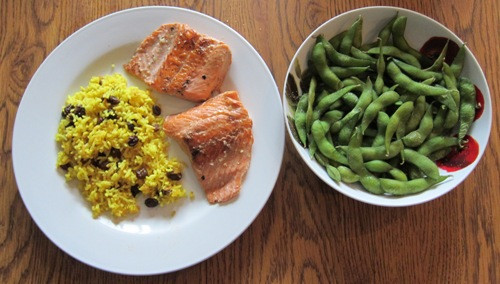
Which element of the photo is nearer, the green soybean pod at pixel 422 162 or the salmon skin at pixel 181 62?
the green soybean pod at pixel 422 162

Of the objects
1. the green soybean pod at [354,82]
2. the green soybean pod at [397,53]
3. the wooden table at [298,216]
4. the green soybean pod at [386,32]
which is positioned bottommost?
the wooden table at [298,216]

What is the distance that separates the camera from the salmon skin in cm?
159

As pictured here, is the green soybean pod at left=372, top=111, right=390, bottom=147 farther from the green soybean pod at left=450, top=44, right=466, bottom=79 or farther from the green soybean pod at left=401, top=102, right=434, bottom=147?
the green soybean pod at left=450, top=44, right=466, bottom=79

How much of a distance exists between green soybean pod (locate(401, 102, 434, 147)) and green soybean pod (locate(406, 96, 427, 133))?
1 cm

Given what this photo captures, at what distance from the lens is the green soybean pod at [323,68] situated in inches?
60.0

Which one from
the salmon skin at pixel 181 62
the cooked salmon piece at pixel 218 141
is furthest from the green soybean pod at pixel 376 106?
the salmon skin at pixel 181 62

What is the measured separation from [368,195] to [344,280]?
377 millimetres

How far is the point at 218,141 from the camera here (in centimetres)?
160

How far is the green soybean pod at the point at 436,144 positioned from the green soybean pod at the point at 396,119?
12 cm

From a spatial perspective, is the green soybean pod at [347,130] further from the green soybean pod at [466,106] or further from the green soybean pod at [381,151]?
the green soybean pod at [466,106]

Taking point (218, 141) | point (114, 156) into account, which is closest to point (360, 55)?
point (218, 141)

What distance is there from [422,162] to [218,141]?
27.5 inches

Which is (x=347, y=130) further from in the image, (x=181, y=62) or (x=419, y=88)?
(x=181, y=62)

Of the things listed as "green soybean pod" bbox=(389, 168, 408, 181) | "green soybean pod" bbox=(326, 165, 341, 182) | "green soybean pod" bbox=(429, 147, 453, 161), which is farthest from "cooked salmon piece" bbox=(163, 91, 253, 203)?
"green soybean pod" bbox=(429, 147, 453, 161)
